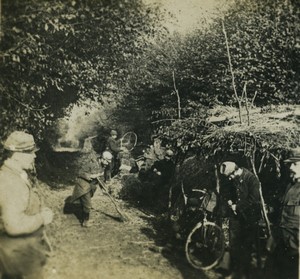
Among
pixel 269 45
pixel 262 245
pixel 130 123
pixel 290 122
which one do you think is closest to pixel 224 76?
pixel 269 45

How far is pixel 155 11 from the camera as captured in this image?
325 centimetres

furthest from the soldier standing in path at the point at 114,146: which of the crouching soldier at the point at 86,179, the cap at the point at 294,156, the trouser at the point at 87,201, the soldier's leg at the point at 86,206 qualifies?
A: the cap at the point at 294,156

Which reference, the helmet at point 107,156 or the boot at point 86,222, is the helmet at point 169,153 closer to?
the helmet at point 107,156

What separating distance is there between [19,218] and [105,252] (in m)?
0.85

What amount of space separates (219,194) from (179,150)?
588mm

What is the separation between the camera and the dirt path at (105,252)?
2.90 meters

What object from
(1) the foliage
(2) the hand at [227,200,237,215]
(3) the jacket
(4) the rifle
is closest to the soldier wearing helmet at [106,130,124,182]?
(4) the rifle

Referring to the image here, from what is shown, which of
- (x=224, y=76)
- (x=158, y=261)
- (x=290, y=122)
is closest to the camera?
(x=158, y=261)

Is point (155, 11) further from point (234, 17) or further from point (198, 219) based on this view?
point (198, 219)

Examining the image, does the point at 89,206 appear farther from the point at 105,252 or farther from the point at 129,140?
the point at 129,140

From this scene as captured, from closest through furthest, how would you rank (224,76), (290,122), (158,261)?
(158,261), (290,122), (224,76)

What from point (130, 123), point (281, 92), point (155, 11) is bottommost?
point (130, 123)

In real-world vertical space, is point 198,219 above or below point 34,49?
below

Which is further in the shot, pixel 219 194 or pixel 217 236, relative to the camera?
pixel 219 194
